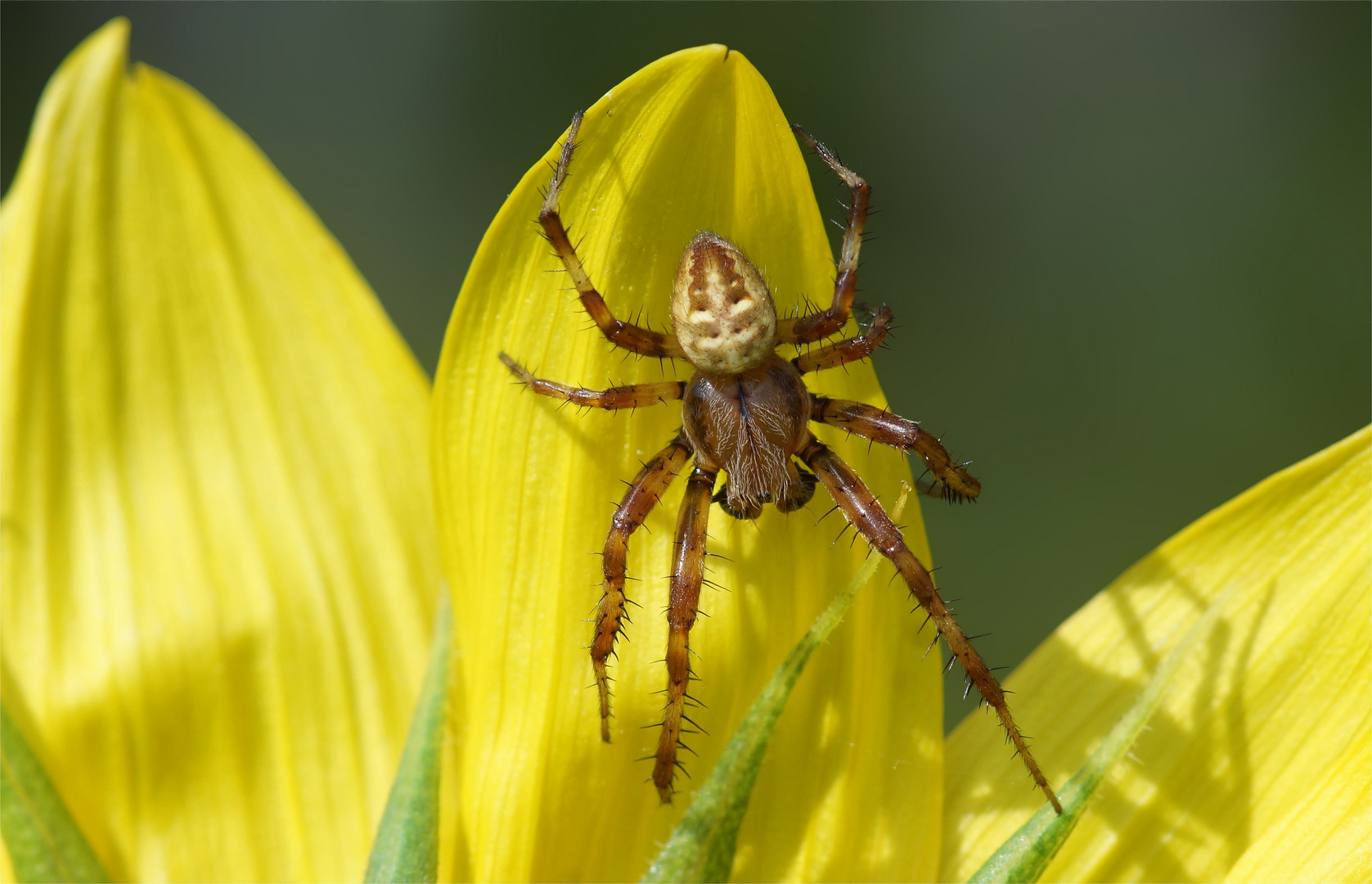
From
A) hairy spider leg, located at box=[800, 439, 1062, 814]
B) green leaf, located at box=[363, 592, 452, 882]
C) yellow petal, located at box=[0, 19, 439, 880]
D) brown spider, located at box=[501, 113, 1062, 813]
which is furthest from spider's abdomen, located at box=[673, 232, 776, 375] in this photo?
green leaf, located at box=[363, 592, 452, 882]

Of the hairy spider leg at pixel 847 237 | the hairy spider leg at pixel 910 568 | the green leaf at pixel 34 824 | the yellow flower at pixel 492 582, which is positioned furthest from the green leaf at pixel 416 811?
the hairy spider leg at pixel 847 237

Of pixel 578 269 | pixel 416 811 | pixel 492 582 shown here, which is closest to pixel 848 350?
pixel 578 269

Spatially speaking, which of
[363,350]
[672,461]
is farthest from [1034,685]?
[363,350]

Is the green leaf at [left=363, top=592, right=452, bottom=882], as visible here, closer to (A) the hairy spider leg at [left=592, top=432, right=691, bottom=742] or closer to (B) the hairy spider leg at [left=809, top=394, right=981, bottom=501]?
(A) the hairy spider leg at [left=592, top=432, right=691, bottom=742]

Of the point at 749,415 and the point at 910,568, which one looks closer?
the point at 910,568

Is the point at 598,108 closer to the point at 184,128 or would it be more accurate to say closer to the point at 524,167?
the point at 184,128

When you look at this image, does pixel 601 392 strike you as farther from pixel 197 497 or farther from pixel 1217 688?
pixel 1217 688

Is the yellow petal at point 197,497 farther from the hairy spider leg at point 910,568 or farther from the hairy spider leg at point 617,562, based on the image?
the hairy spider leg at point 910,568
